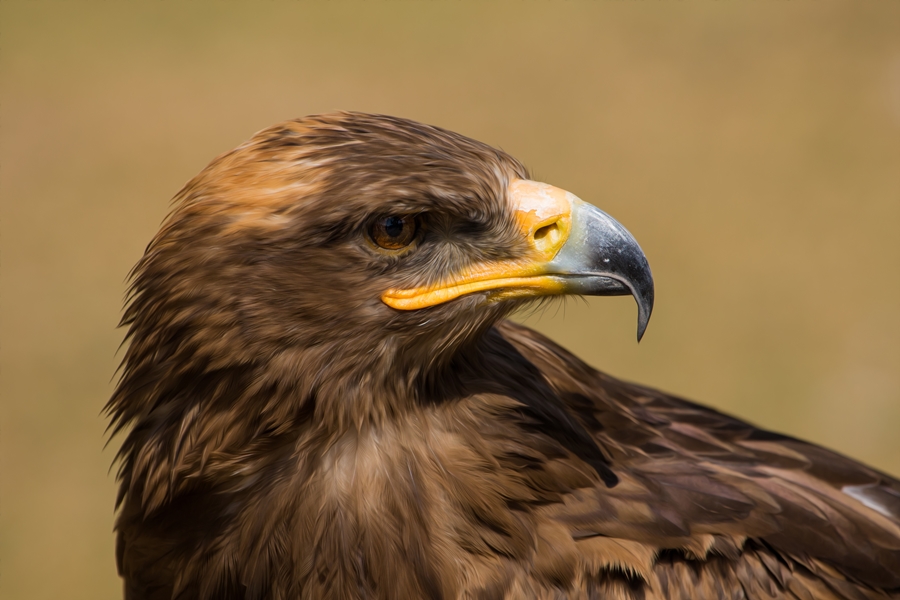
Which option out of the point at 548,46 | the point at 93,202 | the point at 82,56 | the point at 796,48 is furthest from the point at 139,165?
the point at 796,48

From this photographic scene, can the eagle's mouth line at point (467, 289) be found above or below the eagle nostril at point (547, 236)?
below

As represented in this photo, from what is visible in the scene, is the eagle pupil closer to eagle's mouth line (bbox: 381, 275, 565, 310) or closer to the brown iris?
the brown iris

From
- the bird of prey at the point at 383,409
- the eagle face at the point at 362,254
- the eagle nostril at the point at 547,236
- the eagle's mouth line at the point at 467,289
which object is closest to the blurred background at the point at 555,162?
the bird of prey at the point at 383,409

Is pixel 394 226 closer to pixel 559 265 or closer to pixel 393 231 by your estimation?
pixel 393 231

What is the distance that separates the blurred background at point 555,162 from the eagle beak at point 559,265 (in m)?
4.35

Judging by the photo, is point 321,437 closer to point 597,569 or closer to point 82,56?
point 597,569

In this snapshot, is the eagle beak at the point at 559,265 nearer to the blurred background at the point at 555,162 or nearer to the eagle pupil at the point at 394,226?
the eagle pupil at the point at 394,226

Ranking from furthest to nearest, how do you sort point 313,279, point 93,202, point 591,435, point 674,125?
1. point 674,125
2. point 93,202
3. point 591,435
4. point 313,279

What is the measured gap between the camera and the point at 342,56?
1016cm

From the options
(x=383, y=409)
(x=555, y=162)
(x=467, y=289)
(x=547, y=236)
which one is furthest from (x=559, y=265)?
(x=555, y=162)

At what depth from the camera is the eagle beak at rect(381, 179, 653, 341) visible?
229 centimetres

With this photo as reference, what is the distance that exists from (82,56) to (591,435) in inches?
357

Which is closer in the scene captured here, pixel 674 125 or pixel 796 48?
pixel 674 125

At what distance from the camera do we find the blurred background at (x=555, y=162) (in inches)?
258
